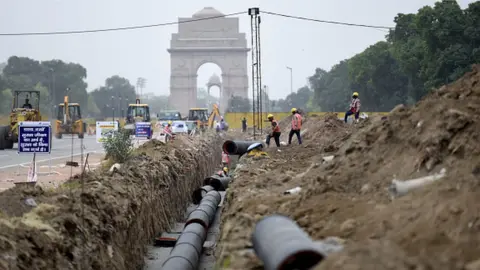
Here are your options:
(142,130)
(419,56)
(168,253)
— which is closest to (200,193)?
(168,253)

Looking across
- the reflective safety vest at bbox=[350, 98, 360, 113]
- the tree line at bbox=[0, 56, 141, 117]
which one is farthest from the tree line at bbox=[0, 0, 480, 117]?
the reflective safety vest at bbox=[350, 98, 360, 113]

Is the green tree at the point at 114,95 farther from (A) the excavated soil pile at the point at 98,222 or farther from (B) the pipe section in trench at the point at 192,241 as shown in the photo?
(A) the excavated soil pile at the point at 98,222

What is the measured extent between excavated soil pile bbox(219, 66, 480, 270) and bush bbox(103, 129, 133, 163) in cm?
960

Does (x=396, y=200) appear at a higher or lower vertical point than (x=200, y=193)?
higher

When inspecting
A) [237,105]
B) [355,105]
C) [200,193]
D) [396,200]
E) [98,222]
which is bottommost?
[200,193]

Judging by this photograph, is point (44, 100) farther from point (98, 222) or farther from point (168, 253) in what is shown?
point (98, 222)

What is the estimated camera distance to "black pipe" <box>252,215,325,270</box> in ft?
18.1

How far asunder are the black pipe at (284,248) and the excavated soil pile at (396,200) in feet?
1.31

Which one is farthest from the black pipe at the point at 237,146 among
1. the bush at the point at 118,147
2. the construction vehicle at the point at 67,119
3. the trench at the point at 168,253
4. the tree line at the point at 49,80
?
the tree line at the point at 49,80

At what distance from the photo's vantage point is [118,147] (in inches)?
883

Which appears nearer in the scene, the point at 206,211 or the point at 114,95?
the point at 206,211

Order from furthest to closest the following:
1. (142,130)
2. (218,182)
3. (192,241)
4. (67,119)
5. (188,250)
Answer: (67,119) → (142,130) → (218,182) → (192,241) → (188,250)

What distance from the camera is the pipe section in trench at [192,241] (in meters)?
12.8

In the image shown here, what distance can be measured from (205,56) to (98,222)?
4850 inches
